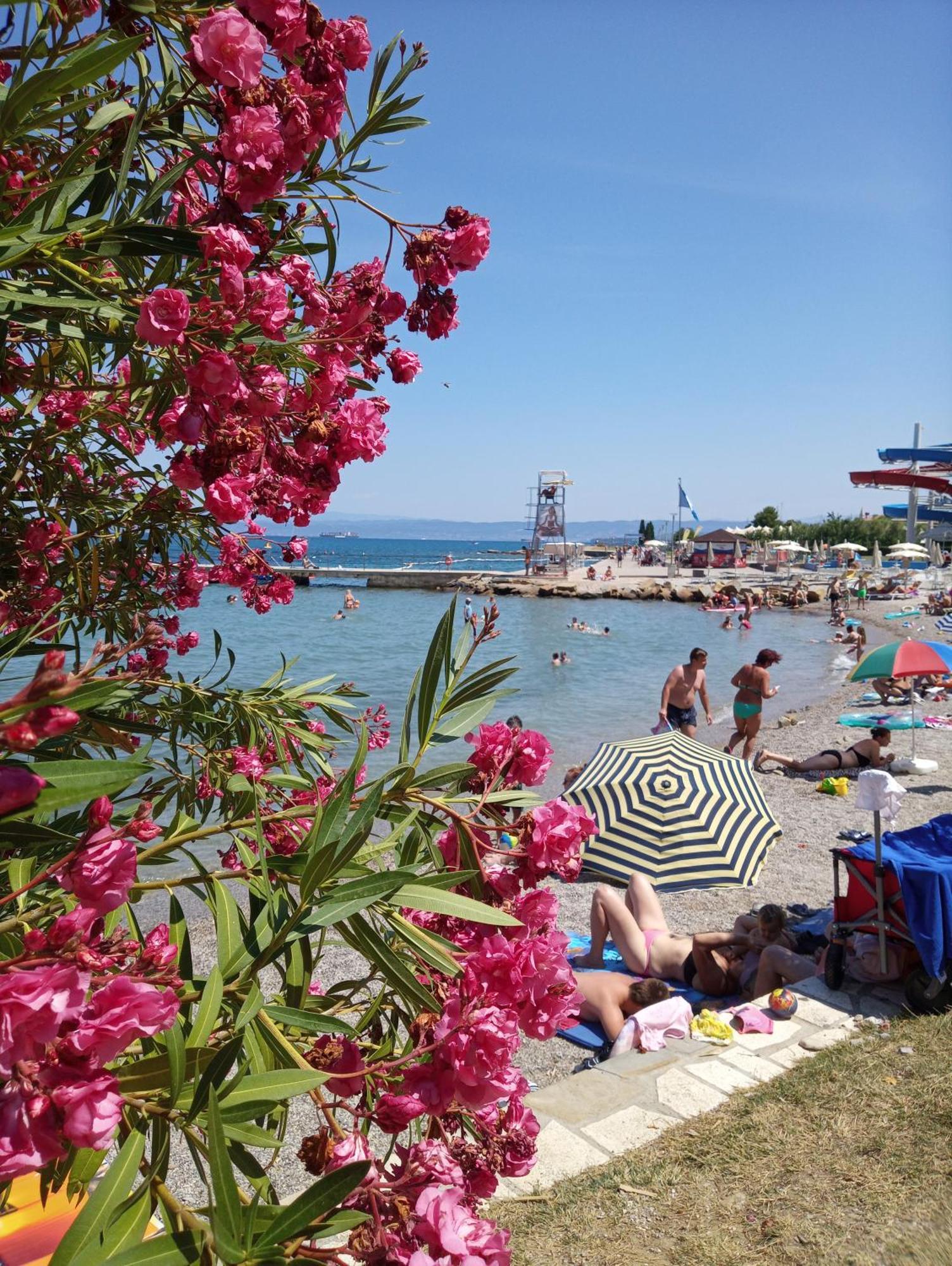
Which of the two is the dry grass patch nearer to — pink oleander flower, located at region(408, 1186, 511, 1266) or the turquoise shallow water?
pink oleander flower, located at region(408, 1186, 511, 1266)

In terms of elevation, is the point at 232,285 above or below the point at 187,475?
above

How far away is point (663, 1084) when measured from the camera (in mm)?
4168

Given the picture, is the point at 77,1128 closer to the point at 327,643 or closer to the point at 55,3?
the point at 55,3

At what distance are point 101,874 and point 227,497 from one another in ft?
2.05

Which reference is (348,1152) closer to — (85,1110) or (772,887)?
(85,1110)

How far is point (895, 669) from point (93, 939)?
992 centimetres

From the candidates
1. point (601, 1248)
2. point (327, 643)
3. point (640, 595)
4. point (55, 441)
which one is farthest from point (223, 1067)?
point (640, 595)

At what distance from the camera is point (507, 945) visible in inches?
46.1

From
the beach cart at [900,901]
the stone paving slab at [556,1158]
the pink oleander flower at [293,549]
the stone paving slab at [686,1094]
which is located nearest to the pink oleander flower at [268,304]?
the pink oleander flower at [293,549]

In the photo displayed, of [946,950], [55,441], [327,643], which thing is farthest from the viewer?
[327,643]

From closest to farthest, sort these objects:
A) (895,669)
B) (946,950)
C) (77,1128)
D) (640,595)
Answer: (77,1128) < (946,950) < (895,669) < (640,595)

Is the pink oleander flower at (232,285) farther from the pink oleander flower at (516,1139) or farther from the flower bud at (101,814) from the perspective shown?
the pink oleander flower at (516,1139)

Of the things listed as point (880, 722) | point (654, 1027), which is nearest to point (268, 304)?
point (654, 1027)

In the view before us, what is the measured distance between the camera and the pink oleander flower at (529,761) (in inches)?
55.8
